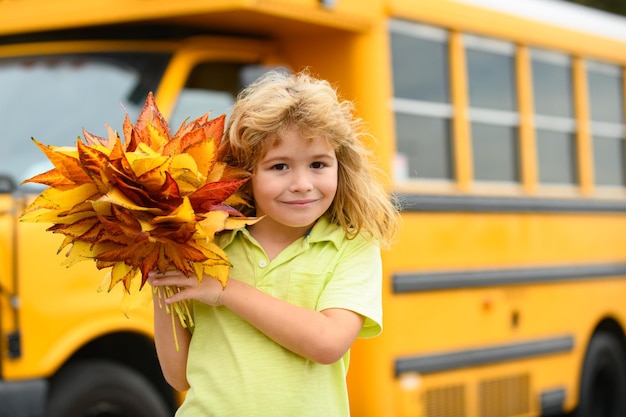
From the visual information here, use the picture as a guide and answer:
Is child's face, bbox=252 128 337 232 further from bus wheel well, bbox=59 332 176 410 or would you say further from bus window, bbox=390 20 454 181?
bus window, bbox=390 20 454 181

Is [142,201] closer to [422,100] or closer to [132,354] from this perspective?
[132,354]

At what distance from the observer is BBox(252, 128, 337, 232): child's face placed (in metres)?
2.14

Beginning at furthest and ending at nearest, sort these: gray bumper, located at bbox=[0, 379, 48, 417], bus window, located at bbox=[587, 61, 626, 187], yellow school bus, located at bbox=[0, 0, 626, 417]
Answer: bus window, located at bbox=[587, 61, 626, 187]
yellow school bus, located at bbox=[0, 0, 626, 417]
gray bumper, located at bbox=[0, 379, 48, 417]

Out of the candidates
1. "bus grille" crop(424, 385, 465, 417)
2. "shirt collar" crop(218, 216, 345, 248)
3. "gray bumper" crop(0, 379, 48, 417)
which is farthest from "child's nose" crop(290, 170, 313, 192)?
"bus grille" crop(424, 385, 465, 417)

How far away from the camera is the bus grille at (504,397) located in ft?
18.2

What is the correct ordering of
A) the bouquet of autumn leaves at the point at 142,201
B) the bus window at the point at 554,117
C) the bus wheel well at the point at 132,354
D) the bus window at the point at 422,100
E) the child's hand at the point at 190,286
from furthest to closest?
the bus window at the point at 554,117, the bus window at the point at 422,100, the bus wheel well at the point at 132,354, the child's hand at the point at 190,286, the bouquet of autumn leaves at the point at 142,201

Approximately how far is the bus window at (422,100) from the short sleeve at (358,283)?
2.87 m

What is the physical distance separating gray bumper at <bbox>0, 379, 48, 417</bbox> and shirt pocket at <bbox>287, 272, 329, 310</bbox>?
227cm

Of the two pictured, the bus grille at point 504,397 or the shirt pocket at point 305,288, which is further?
the bus grille at point 504,397

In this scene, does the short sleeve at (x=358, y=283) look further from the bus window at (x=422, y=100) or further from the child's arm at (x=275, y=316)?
the bus window at (x=422, y=100)

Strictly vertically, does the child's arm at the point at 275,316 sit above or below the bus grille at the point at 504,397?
above

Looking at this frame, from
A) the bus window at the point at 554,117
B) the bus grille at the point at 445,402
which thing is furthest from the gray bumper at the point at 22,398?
the bus window at the point at 554,117

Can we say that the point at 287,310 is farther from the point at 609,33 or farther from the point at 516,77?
the point at 609,33

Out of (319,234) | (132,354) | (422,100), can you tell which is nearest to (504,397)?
(422,100)
